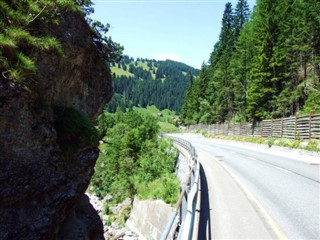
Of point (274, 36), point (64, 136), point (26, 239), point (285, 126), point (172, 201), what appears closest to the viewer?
point (26, 239)

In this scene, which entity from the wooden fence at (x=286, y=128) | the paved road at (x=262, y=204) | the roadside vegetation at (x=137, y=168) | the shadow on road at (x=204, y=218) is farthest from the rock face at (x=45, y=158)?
the wooden fence at (x=286, y=128)

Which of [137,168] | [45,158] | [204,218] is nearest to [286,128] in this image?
[137,168]

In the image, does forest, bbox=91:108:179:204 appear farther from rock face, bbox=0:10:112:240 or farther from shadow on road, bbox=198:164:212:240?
rock face, bbox=0:10:112:240

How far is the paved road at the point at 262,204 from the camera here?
729cm

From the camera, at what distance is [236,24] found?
71.1 m

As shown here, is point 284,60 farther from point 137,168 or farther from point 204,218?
point 204,218

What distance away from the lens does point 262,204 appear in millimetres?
9492

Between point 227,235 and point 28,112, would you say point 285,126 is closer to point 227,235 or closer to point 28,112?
point 227,235

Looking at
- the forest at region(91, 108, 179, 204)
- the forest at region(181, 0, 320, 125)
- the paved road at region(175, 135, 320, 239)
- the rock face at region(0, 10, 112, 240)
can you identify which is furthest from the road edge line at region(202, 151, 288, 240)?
the forest at region(181, 0, 320, 125)

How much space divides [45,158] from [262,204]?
21.1 ft

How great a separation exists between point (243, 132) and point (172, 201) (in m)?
30.2

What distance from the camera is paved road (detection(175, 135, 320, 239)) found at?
7.29 meters

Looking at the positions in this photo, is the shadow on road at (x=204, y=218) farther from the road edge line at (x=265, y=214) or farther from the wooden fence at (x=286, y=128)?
the wooden fence at (x=286, y=128)

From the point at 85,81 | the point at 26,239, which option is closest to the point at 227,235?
the point at 26,239
